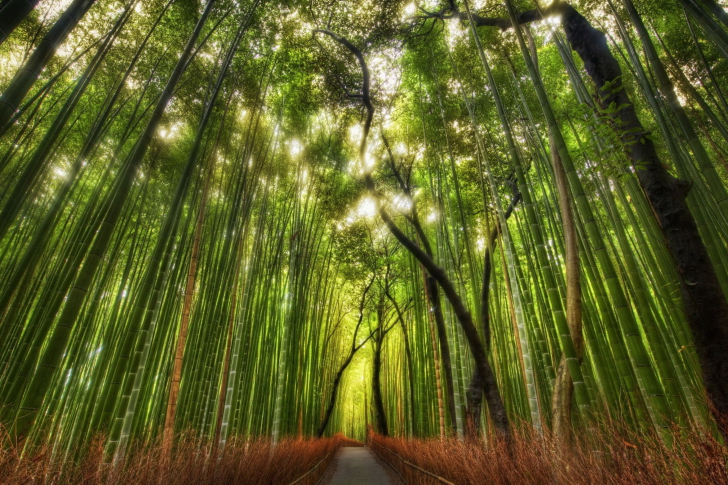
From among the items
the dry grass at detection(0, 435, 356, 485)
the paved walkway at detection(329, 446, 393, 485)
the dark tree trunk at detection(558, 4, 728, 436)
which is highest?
the dark tree trunk at detection(558, 4, 728, 436)

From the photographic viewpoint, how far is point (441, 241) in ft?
11.5

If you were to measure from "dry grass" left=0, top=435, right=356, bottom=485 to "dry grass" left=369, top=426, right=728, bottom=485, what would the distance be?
1341mm

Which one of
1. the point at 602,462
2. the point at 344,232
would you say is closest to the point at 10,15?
the point at 602,462

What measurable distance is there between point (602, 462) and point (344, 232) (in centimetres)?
486

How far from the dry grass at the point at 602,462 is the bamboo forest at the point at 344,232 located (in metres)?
0.01

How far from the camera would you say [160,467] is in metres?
1.35

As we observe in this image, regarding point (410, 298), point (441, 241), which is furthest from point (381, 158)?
point (410, 298)

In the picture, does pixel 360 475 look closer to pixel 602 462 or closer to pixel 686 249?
pixel 602 462

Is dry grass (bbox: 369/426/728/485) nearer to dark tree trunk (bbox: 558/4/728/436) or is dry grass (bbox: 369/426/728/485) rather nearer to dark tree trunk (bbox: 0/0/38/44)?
dark tree trunk (bbox: 558/4/728/436)

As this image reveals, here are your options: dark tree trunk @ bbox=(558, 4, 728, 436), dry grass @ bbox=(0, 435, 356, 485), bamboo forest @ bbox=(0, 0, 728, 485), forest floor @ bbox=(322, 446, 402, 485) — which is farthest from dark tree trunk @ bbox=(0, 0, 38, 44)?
forest floor @ bbox=(322, 446, 402, 485)

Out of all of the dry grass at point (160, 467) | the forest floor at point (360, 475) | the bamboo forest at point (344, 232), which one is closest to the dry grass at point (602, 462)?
the bamboo forest at point (344, 232)

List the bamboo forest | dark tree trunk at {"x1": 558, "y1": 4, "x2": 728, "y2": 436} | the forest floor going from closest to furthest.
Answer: the bamboo forest
dark tree trunk at {"x1": 558, "y1": 4, "x2": 728, "y2": 436}
the forest floor

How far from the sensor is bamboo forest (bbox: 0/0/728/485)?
1.31 m

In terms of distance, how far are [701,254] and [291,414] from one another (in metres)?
4.73
